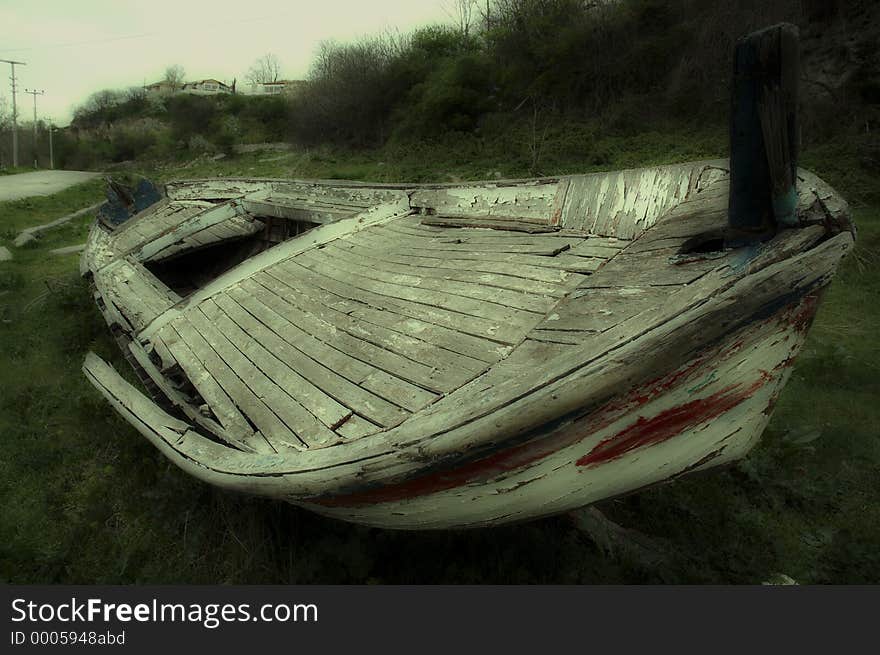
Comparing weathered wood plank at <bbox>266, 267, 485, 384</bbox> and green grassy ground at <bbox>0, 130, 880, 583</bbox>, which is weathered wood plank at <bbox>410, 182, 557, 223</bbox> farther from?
green grassy ground at <bbox>0, 130, 880, 583</bbox>

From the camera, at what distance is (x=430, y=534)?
3.39 metres

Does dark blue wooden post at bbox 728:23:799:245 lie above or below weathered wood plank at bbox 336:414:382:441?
above

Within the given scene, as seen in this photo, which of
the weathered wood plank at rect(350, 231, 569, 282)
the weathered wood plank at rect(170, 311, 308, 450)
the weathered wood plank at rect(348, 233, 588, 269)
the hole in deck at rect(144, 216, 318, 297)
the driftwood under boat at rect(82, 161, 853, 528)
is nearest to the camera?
the driftwood under boat at rect(82, 161, 853, 528)

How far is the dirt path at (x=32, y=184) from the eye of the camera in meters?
19.2

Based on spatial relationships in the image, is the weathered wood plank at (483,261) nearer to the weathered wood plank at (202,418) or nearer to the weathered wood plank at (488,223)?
the weathered wood plank at (488,223)

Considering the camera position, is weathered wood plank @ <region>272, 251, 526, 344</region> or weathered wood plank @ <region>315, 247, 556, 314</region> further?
weathered wood plank @ <region>315, 247, 556, 314</region>

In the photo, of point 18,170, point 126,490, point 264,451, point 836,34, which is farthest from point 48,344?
point 18,170

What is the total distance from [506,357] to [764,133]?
1164 millimetres

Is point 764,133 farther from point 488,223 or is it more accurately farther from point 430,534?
point 430,534

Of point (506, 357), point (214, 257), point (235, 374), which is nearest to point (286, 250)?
point (235, 374)

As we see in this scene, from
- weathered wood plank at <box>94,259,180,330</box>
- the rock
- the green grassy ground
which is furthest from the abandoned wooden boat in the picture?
the rock

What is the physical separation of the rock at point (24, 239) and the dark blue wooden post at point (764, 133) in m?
14.7

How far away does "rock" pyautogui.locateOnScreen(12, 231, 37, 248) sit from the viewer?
12.4m

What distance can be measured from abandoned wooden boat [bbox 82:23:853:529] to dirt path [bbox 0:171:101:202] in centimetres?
1945
